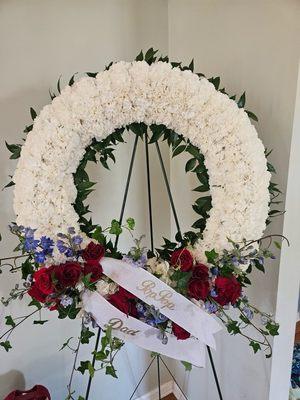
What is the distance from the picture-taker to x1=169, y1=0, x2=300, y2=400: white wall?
118cm

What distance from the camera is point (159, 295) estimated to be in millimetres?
1117

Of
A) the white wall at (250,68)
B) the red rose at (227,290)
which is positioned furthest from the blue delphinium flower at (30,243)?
the white wall at (250,68)

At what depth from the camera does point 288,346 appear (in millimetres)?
1466

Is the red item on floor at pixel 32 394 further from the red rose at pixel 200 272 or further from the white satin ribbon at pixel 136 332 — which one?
the red rose at pixel 200 272

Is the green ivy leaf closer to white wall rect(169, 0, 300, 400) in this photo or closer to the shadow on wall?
white wall rect(169, 0, 300, 400)

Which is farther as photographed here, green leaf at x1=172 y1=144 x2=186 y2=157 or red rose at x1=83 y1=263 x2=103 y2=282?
green leaf at x1=172 y1=144 x2=186 y2=157

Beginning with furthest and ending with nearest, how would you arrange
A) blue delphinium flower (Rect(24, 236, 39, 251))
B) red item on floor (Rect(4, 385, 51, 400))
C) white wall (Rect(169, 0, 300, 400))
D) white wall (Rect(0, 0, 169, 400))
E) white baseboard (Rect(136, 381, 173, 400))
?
1. white baseboard (Rect(136, 381, 173, 400))
2. red item on floor (Rect(4, 385, 51, 400))
3. white wall (Rect(0, 0, 169, 400))
4. white wall (Rect(169, 0, 300, 400))
5. blue delphinium flower (Rect(24, 236, 39, 251))

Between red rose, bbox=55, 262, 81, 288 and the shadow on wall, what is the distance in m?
0.78

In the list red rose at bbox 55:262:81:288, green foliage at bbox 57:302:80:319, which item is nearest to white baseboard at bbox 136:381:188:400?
green foliage at bbox 57:302:80:319

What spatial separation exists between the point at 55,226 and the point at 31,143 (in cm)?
23

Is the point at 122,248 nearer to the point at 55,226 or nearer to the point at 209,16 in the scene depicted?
the point at 55,226

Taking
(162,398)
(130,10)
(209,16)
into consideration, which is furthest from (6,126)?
(162,398)

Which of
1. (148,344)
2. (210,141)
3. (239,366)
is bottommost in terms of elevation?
(148,344)

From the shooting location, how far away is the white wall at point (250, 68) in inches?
46.5
